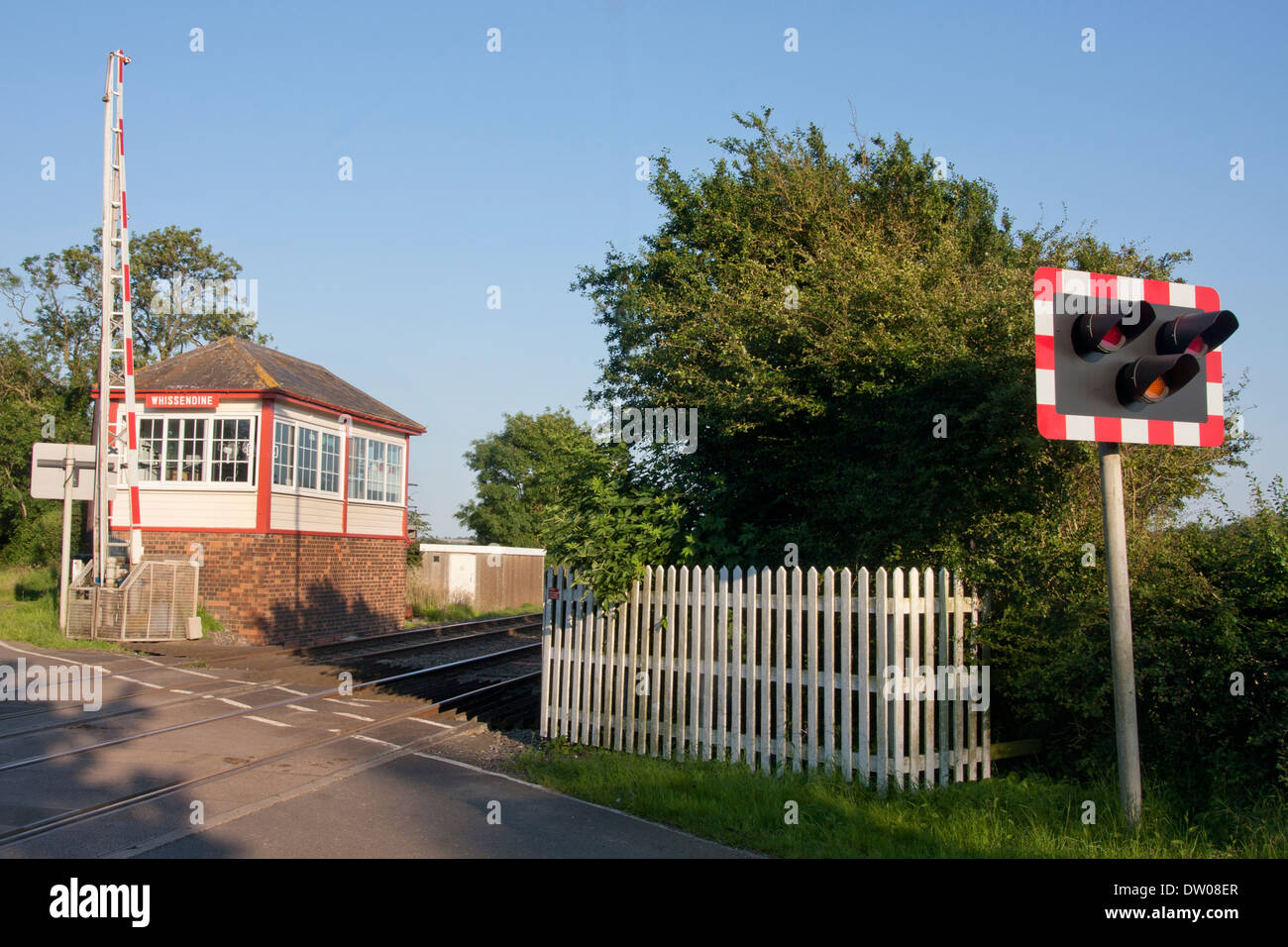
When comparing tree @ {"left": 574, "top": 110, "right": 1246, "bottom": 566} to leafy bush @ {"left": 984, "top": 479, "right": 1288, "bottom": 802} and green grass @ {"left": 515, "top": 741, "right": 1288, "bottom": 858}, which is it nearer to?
leafy bush @ {"left": 984, "top": 479, "right": 1288, "bottom": 802}

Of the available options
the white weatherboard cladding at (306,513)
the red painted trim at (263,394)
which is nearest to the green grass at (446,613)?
the white weatherboard cladding at (306,513)

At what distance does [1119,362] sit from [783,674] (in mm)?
3298

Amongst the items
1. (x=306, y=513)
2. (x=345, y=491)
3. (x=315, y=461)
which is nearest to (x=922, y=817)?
(x=306, y=513)

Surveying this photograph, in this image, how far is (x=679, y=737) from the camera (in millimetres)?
8312

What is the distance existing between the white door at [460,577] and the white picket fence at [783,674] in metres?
25.6

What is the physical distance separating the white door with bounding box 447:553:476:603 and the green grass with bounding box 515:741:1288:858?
27.3 meters

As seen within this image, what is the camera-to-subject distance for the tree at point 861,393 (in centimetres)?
759

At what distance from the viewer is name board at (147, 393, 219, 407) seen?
70.7ft

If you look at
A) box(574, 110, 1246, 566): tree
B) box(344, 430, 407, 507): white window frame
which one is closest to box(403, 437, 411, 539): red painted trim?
box(344, 430, 407, 507): white window frame

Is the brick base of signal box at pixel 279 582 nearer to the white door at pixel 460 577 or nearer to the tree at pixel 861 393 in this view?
the white door at pixel 460 577

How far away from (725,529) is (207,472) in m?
15.4

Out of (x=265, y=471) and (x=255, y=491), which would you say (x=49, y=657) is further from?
(x=265, y=471)

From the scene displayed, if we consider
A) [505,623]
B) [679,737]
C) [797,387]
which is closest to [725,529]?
[797,387]
